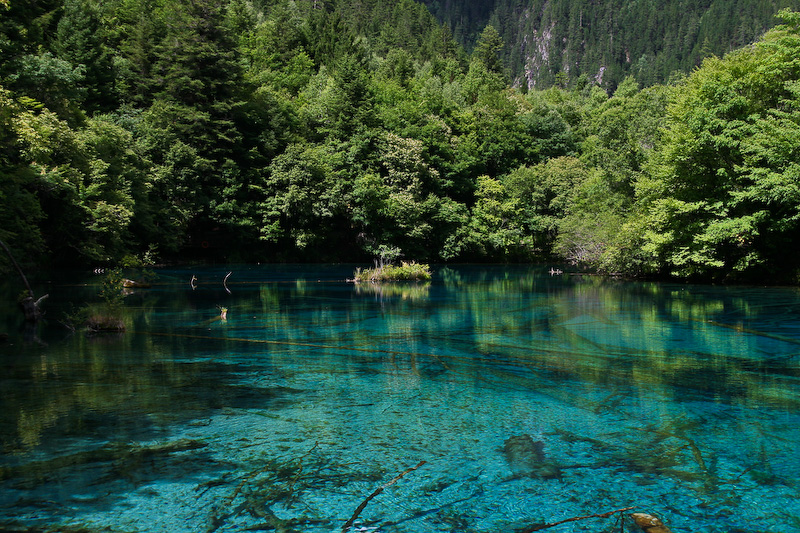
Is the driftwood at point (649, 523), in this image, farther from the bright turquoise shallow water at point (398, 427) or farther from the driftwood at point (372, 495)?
the driftwood at point (372, 495)

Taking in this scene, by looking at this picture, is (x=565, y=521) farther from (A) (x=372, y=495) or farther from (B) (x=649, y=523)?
(A) (x=372, y=495)

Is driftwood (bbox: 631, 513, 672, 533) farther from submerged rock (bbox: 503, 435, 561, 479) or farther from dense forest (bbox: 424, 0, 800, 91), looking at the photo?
dense forest (bbox: 424, 0, 800, 91)

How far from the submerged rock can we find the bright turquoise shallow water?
0.11 feet

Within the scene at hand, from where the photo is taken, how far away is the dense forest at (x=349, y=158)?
92.3ft

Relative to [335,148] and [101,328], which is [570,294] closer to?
[101,328]

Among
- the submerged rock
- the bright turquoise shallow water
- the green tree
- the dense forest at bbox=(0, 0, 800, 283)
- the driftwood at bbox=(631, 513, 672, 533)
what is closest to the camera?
the driftwood at bbox=(631, 513, 672, 533)

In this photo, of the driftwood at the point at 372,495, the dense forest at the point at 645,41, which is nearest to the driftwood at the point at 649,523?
the driftwood at the point at 372,495

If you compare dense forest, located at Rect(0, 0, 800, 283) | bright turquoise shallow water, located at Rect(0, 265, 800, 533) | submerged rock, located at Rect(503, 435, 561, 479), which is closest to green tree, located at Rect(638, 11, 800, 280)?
dense forest, located at Rect(0, 0, 800, 283)

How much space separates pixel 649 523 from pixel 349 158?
49904mm

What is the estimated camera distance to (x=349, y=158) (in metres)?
53.0

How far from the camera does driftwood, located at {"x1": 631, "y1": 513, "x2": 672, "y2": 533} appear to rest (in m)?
4.87

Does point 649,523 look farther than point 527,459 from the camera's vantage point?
No

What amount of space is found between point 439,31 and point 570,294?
300ft

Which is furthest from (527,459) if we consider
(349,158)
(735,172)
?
(349,158)
